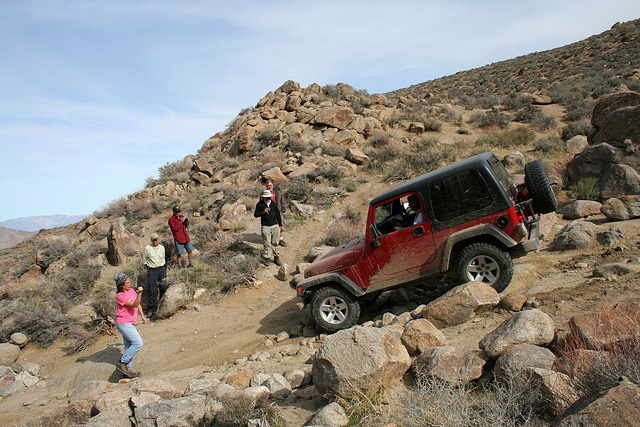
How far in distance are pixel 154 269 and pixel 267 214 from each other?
3113 millimetres

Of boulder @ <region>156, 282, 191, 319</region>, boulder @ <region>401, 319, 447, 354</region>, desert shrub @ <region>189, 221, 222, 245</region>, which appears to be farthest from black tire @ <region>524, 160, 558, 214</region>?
desert shrub @ <region>189, 221, 222, 245</region>

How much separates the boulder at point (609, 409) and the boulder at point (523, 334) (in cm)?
115

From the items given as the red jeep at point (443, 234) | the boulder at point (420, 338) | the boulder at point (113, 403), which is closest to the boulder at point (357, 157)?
the red jeep at point (443, 234)

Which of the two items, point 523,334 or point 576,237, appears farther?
point 576,237

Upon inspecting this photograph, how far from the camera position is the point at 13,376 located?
286 inches

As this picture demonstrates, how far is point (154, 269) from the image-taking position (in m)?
8.90

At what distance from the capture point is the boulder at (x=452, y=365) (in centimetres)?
315

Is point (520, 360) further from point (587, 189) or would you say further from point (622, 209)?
point (587, 189)

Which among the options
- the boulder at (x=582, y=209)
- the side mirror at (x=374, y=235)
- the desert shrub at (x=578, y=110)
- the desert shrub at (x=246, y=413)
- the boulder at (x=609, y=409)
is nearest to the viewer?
the boulder at (x=609, y=409)

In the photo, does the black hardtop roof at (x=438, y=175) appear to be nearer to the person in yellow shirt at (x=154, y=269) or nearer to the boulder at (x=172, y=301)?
the boulder at (x=172, y=301)

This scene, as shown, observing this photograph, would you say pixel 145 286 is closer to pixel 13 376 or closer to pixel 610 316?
pixel 13 376

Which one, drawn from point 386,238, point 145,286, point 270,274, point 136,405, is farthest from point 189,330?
point 386,238

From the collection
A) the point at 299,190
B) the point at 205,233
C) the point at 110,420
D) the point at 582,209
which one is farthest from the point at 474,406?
the point at 299,190

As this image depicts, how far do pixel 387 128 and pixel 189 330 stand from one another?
1498 cm
